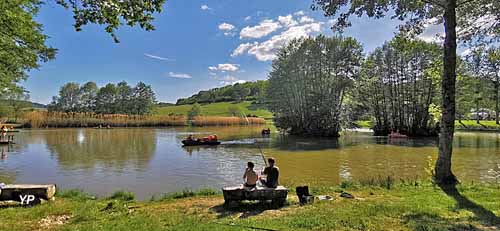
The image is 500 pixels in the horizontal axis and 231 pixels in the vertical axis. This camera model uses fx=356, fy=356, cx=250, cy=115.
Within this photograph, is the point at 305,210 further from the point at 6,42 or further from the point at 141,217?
the point at 6,42

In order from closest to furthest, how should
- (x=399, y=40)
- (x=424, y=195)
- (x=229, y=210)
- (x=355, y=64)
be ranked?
(x=229, y=210) < (x=424, y=195) < (x=399, y=40) < (x=355, y=64)

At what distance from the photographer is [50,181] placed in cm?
1302

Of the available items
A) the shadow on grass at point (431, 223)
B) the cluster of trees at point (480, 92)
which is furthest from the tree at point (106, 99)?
the shadow on grass at point (431, 223)

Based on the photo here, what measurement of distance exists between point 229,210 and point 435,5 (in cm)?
833

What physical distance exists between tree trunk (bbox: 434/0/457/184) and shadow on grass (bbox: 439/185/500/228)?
1.98ft

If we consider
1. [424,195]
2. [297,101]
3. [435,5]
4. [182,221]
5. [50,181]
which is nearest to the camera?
[182,221]

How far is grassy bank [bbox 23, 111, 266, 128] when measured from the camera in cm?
5369

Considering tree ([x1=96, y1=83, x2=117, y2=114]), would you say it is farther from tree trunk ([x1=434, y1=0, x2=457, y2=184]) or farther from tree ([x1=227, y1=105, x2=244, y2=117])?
tree trunk ([x1=434, y1=0, x2=457, y2=184])

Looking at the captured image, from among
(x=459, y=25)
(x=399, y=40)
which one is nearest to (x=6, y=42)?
(x=399, y=40)

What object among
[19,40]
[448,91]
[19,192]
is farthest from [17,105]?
[448,91]

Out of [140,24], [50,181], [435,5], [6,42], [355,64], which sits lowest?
[50,181]

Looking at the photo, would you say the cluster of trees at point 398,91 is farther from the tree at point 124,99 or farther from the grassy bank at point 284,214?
the tree at point 124,99

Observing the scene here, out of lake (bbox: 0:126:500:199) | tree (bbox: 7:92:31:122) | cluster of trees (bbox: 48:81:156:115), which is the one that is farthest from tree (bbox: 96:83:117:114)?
lake (bbox: 0:126:500:199)

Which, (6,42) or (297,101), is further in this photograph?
(297,101)
